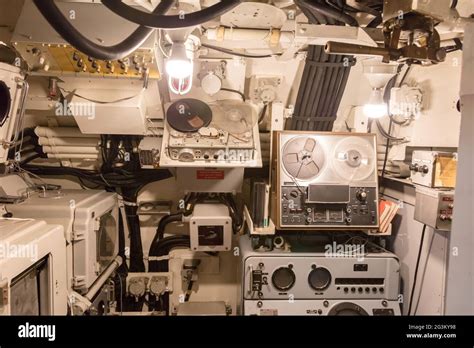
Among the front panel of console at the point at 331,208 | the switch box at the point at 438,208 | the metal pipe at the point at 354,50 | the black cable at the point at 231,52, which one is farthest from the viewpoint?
the front panel of console at the point at 331,208

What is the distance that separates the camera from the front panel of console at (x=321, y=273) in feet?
6.51

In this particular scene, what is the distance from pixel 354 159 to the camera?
2.01 metres

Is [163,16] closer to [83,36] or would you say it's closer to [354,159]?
[83,36]

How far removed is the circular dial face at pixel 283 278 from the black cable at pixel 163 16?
62.2 inches

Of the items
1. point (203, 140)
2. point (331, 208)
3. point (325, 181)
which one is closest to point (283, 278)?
point (331, 208)

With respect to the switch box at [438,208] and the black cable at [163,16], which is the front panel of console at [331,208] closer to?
the switch box at [438,208]

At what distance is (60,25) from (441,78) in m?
2.24

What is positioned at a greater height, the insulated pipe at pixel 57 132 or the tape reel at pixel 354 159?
the insulated pipe at pixel 57 132

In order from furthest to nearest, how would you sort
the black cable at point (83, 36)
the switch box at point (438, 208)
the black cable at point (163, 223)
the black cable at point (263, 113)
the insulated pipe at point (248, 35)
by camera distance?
the black cable at point (163, 223)
the black cable at point (263, 113)
the switch box at point (438, 208)
the insulated pipe at point (248, 35)
the black cable at point (83, 36)

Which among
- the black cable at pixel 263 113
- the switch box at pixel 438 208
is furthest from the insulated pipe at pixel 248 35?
the switch box at pixel 438 208

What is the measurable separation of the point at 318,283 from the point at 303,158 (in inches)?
32.6

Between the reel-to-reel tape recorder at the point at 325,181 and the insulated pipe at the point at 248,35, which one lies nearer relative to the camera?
the insulated pipe at the point at 248,35
